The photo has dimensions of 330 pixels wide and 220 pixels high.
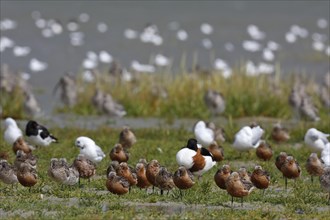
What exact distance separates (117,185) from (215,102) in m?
10.0

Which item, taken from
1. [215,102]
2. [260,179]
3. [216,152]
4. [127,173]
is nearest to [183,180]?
[127,173]

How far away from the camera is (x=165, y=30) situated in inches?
1550

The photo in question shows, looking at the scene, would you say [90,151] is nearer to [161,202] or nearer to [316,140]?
[161,202]

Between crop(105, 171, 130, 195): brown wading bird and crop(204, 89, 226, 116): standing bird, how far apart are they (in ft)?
32.2

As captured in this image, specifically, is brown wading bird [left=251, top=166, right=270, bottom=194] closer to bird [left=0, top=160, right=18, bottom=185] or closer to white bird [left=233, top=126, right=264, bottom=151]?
bird [left=0, top=160, right=18, bottom=185]

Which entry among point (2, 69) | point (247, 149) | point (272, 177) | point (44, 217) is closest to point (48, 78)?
point (2, 69)

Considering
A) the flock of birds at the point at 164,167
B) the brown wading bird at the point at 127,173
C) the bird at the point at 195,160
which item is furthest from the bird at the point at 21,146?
the brown wading bird at the point at 127,173

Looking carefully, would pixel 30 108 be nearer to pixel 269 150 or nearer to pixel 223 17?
pixel 269 150

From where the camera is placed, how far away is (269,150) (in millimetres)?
17609

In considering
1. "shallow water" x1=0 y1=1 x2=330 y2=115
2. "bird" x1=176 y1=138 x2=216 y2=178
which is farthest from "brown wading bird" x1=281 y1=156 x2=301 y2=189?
"shallow water" x1=0 y1=1 x2=330 y2=115

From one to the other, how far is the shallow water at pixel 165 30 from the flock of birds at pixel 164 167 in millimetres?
11021

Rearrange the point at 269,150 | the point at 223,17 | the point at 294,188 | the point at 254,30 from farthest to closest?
the point at 223,17 → the point at 254,30 → the point at 269,150 → the point at 294,188

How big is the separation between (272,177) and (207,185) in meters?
1.94

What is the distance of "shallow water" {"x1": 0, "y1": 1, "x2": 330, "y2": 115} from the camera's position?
34.2 metres
